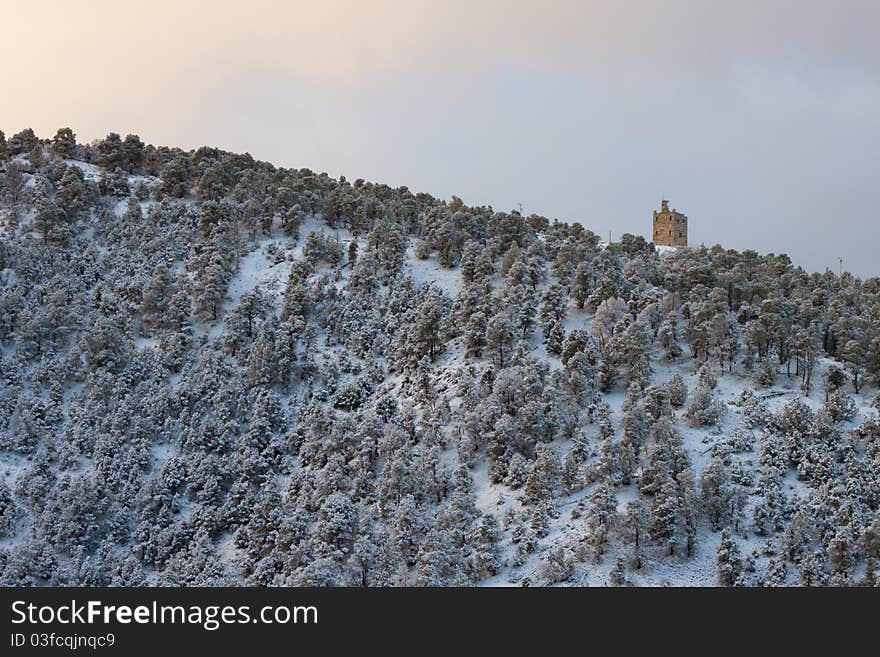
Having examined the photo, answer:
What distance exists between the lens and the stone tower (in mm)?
138125

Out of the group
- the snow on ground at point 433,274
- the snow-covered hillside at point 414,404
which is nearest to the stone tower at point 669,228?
the snow-covered hillside at point 414,404

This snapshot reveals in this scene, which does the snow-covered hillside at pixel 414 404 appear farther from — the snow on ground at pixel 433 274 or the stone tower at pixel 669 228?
the stone tower at pixel 669 228

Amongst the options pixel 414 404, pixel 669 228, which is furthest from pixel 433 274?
pixel 669 228

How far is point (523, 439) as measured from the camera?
64562mm

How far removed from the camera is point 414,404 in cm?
7369

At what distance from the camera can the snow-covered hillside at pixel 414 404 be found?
5588cm

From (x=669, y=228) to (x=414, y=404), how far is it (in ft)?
254

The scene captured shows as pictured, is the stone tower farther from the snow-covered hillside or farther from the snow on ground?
the snow on ground

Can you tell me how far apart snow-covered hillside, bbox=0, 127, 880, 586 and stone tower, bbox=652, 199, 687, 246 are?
33.0 metres

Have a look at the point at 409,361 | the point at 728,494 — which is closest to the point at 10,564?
the point at 409,361

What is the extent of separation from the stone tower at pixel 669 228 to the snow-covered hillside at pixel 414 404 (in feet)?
108

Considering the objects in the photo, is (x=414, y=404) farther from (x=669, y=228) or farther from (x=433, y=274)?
(x=669, y=228)

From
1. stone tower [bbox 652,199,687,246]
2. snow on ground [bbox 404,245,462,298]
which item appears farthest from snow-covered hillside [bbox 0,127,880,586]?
stone tower [bbox 652,199,687,246]

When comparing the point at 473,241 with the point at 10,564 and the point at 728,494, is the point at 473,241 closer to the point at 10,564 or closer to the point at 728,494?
the point at 728,494
